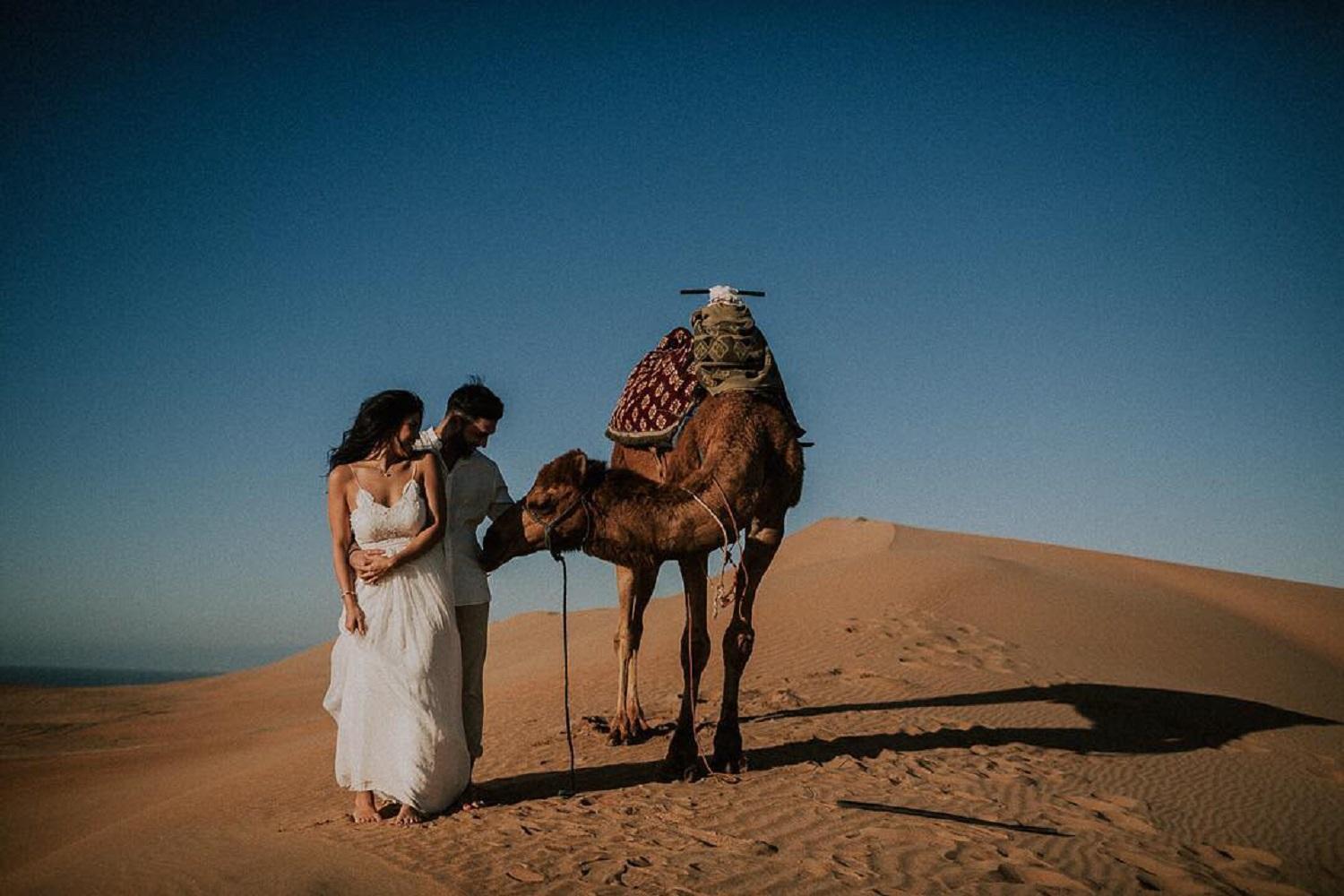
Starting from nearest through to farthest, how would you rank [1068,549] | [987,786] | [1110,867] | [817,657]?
1. [1110,867]
2. [987,786]
3. [817,657]
4. [1068,549]

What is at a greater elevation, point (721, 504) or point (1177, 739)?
point (721, 504)

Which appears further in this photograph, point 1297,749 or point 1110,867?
point 1297,749

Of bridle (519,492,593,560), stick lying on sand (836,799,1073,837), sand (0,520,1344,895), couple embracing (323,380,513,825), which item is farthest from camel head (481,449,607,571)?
stick lying on sand (836,799,1073,837)

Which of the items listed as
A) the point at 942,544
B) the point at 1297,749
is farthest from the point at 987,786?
the point at 942,544

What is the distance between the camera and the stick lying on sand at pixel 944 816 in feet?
18.3

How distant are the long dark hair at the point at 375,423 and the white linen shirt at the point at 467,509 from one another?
8.6 inches

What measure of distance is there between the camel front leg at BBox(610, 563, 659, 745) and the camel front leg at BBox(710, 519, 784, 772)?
4.38 ft

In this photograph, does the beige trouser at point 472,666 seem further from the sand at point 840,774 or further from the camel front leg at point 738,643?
the camel front leg at point 738,643

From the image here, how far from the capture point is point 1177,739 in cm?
937

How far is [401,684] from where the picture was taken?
5.52 metres

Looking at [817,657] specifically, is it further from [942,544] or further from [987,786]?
[942,544]

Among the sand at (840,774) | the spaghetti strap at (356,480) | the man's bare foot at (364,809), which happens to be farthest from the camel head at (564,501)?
the man's bare foot at (364,809)

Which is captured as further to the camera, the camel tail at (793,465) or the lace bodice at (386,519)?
the camel tail at (793,465)

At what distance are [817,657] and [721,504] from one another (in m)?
8.45
